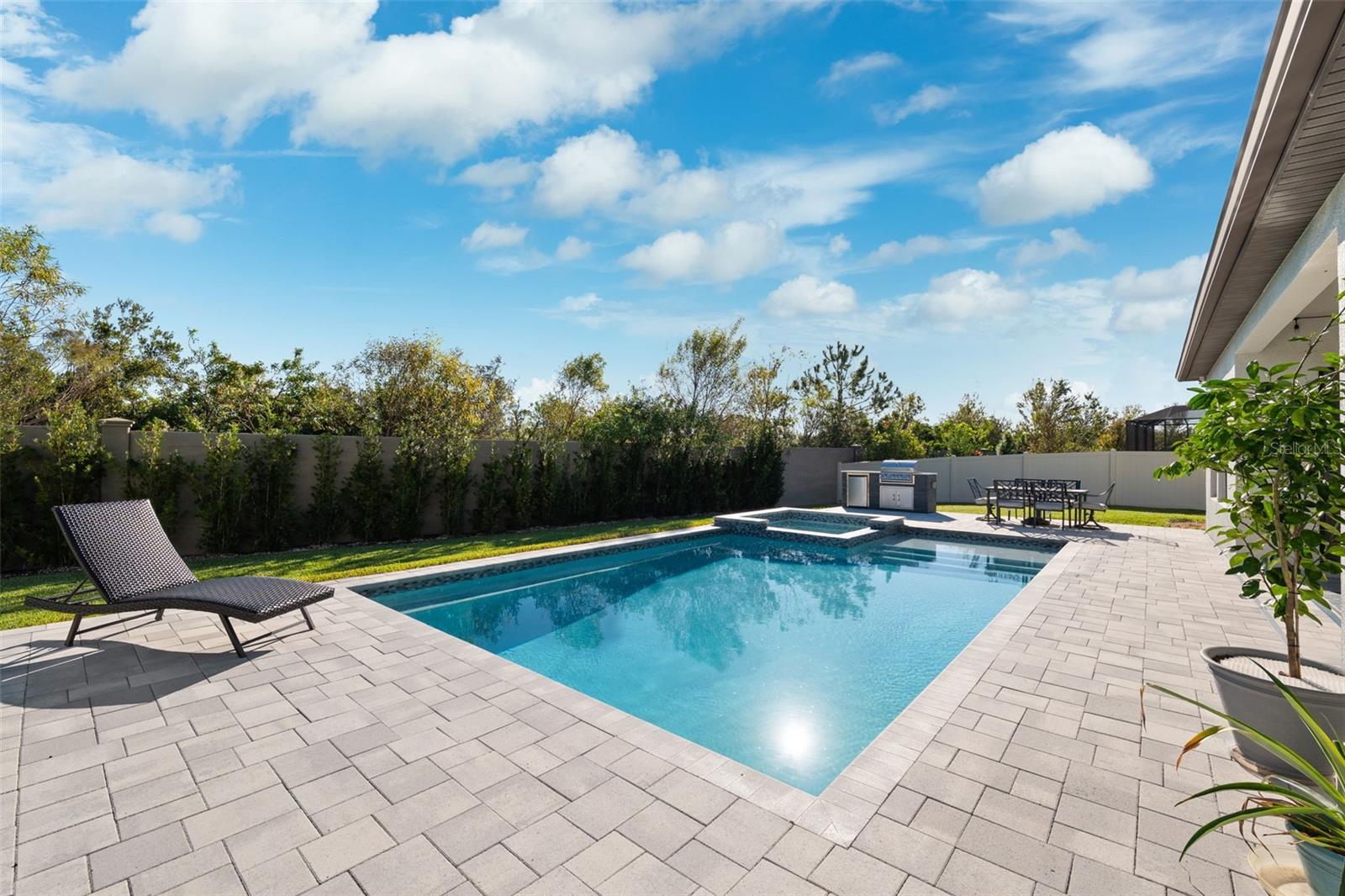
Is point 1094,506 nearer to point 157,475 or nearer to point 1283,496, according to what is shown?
point 1283,496

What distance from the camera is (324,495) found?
10.1 metres

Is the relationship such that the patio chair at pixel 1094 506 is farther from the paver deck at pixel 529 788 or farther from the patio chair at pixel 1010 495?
the paver deck at pixel 529 788

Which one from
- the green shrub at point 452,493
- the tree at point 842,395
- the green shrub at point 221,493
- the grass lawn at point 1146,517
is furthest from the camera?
the tree at point 842,395

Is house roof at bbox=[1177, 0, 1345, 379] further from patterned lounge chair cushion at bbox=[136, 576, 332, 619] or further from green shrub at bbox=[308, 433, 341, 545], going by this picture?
green shrub at bbox=[308, 433, 341, 545]

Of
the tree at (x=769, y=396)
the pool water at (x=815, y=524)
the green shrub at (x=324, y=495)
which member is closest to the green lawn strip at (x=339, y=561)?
the green shrub at (x=324, y=495)

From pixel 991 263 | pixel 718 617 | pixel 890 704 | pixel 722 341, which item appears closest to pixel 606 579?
pixel 718 617

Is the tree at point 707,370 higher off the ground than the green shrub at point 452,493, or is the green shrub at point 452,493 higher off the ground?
the tree at point 707,370

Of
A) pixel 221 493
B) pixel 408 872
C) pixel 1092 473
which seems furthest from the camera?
pixel 1092 473

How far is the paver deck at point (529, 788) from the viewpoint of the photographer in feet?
6.99

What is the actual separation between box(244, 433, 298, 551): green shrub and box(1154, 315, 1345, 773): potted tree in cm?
1110

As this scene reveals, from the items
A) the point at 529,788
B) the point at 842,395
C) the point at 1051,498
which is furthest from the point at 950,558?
the point at 842,395

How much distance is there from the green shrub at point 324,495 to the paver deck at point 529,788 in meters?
5.62

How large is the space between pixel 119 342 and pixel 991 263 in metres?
29.1

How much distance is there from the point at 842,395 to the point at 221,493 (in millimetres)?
Result: 26017
